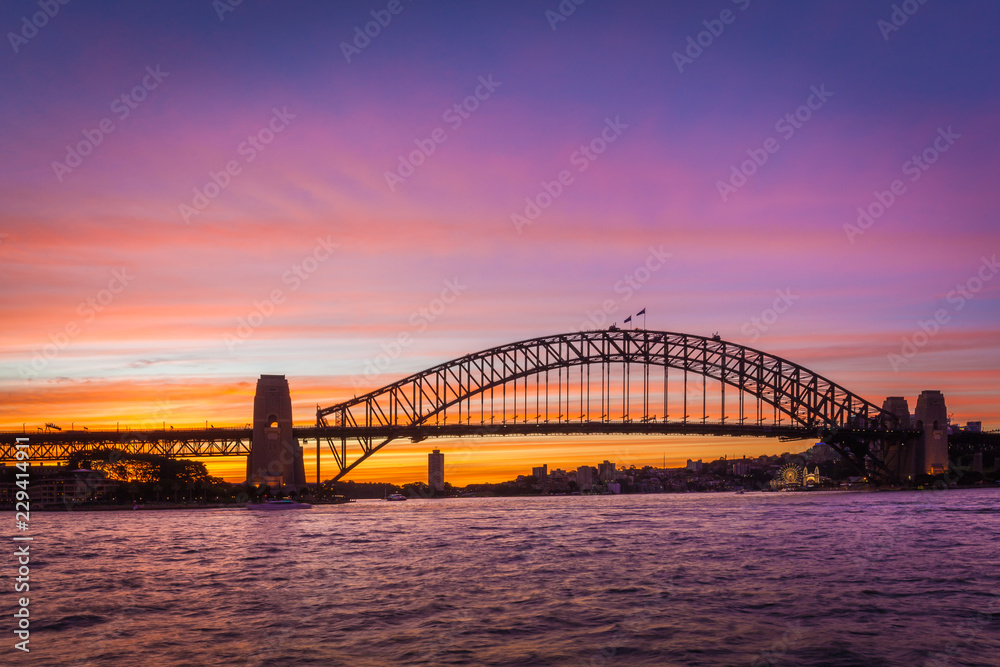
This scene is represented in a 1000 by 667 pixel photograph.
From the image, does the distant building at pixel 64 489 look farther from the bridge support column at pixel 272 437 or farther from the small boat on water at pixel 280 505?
→ the small boat on water at pixel 280 505

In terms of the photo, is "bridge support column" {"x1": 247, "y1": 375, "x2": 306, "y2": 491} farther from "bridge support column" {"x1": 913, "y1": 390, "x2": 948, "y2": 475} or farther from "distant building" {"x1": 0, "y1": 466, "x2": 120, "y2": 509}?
"bridge support column" {"x1": 913, "y1": 390, "x2": 948, "y2": 475}

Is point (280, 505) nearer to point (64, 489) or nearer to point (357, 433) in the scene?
point (357, 433)

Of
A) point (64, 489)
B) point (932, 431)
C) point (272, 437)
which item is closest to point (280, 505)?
point (272, 437)

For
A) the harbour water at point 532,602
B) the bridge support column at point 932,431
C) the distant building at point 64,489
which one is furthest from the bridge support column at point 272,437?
the bridge support column at point 932,431

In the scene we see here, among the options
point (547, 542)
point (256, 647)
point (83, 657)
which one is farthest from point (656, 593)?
point (547, 542)

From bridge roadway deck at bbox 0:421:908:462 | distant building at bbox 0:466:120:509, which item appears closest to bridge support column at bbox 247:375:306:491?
bridge roadway deck at bbox 0:421:908:462

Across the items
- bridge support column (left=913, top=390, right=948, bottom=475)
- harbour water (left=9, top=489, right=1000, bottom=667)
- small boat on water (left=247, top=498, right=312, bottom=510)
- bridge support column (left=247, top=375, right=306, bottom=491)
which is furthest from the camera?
bridge support column (left=913, top=390, right=948, bottom=475)
